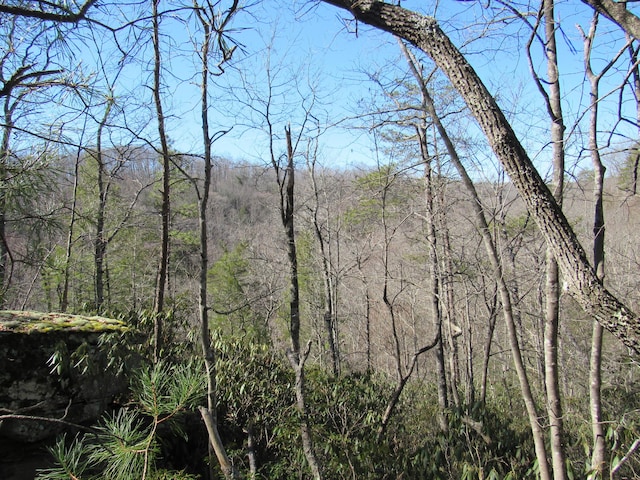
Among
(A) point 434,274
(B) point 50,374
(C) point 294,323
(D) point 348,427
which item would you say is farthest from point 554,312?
(B) point 50,374

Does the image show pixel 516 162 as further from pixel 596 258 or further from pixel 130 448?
pixel 130 448

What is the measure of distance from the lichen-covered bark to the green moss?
119 inches

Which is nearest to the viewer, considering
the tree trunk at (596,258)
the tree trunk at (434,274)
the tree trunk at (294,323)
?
the tree trunk at (596,258)

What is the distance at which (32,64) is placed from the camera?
291 centimetres

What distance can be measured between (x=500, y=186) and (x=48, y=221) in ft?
15.0

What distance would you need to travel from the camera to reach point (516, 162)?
77.8 inches

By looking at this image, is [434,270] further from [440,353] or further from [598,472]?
[598,472]

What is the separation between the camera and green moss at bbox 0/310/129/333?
130 inches

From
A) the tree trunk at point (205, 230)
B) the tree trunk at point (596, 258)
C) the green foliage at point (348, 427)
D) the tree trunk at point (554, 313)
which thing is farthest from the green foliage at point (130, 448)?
the tree trunk at point (596, 258)

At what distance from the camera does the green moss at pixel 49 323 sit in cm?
330

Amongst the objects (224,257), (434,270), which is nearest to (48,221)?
(434,270)

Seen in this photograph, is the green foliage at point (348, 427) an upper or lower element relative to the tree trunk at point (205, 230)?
lower

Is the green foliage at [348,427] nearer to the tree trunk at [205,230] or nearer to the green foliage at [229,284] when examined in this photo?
the tree trunk at [205,230]

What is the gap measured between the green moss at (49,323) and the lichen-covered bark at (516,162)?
9.95 ft
